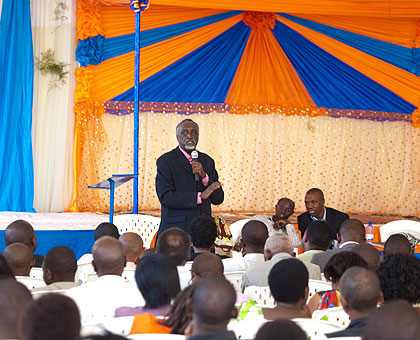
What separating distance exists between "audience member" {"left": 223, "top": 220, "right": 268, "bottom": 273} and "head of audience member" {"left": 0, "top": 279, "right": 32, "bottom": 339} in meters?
2.12

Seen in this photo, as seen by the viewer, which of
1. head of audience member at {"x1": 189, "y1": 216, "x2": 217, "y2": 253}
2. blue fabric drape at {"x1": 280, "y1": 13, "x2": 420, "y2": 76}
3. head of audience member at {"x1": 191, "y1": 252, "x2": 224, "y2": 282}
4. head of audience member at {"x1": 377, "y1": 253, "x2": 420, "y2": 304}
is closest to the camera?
head of audience member at {"x1": 377, "y1": 253, "x2": 420, "y2": 304}

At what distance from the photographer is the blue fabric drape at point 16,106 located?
990 cm

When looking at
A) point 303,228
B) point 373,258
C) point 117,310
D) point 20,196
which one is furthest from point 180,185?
point 20,196

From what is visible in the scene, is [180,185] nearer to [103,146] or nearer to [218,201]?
[218,201]

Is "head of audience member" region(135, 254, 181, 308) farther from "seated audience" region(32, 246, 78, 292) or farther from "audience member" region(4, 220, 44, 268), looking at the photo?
"audience member" region(4, 220, 44, 268)

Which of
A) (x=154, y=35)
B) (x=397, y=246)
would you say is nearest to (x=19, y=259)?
(x=397, y=246)

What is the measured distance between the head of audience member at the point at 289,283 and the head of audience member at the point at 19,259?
1.58 meters

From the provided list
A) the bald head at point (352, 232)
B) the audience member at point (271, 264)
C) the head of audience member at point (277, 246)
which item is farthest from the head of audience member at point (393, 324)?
the bald head at point (352, 232)

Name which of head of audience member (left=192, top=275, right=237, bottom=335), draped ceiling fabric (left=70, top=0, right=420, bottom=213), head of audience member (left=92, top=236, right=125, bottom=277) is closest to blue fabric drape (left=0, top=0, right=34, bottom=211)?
draped ceiling fabric (left=70, top=0, right=420, bottom=213)

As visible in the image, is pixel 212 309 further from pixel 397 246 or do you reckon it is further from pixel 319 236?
pixel 319 236

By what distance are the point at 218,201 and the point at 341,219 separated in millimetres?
1189

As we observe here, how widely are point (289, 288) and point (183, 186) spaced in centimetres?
285

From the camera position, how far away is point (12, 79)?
9.98m

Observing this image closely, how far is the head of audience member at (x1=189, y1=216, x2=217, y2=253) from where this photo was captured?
462cm
